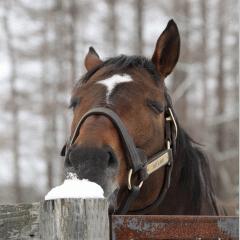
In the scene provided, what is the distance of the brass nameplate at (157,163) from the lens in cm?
365

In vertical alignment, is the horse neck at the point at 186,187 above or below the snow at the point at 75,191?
below

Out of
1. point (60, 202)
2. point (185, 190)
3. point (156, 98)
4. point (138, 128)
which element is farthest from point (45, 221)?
point (185, 190)

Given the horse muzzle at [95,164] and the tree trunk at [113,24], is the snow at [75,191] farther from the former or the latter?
the tree trunk at [113,24]

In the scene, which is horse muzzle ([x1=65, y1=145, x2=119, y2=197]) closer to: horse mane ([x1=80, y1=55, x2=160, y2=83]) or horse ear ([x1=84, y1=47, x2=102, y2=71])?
horse mane ([x1=80, y1=55, x2=160, y2=83])

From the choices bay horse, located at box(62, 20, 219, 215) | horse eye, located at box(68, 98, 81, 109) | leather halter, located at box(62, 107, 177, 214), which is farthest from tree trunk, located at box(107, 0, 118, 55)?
horse eye, located at box(68, 98, 81, 109)

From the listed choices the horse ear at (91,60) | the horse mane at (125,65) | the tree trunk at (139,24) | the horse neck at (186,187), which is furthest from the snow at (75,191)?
the tree trunk at (139,24)

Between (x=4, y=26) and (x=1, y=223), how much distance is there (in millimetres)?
22570

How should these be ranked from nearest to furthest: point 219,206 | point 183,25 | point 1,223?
point 1,223 → point 219,206 → point 183,25

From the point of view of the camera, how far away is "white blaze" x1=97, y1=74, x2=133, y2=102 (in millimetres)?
3656

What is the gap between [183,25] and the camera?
862 inches

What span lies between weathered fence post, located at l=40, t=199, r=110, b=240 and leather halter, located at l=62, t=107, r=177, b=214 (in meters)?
0.98

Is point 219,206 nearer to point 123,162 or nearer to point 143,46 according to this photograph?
point 123,162

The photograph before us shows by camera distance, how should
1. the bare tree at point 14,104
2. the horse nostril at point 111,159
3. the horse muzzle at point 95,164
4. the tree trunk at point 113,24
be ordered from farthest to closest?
the bare tree at point 14,104
the tree trunk at point 113,24
the horse nostril at point 111,159
the horse muzzle at point 95,164

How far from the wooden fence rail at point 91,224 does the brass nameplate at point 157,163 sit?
895mm
